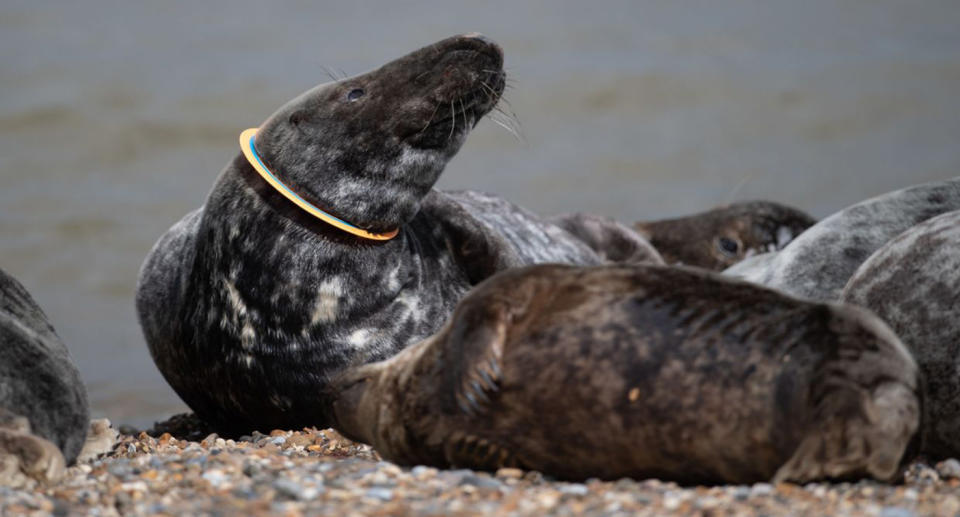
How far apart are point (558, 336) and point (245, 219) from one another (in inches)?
83.8

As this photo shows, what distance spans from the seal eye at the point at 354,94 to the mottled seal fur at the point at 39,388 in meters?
1.57

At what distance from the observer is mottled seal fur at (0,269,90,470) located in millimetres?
4426

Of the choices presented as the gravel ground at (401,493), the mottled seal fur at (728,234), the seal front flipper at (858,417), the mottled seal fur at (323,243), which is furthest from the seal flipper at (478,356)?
the mottled seal fur at (728,234)

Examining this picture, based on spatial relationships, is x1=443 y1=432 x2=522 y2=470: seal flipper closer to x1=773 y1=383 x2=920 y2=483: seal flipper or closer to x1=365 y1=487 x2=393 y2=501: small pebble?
x1=365 y1=487 x2=393 y2=501: small pebble

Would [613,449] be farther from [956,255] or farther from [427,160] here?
[427,160]

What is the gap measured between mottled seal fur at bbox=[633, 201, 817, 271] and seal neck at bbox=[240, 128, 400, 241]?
136 inches

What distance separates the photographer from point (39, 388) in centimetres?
456

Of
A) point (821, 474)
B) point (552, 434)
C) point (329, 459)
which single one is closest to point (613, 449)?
point (552, 434)

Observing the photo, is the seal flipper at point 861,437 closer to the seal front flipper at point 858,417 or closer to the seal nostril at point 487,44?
the seal front flipper at point 858,417

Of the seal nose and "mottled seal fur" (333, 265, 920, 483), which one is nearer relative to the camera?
"mottled seal fur" (333, 265, 920, 483)

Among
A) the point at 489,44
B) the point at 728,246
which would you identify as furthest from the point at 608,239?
the point at 489,44

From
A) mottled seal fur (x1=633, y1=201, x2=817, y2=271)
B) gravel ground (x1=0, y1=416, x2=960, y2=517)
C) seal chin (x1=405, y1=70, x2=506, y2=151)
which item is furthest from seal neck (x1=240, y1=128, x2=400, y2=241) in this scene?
mottled seal fur (x1=633, y1=201, x2=817, y2=271)

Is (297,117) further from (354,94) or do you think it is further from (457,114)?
(457,114)

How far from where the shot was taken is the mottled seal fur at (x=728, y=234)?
358 inches
